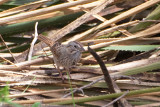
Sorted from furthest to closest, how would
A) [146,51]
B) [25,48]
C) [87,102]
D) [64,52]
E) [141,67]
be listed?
[25,48] < [64,52] < [146,51] < [141,67] < [87,102]

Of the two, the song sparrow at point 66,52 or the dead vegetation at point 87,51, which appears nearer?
the dead vegetation at point 87,51

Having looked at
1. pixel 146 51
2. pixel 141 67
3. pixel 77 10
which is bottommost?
pixel 141 67

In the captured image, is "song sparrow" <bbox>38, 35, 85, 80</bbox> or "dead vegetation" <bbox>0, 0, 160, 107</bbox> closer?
"dead vegetation" <bbox>0, 0, 160, 107</bbox>

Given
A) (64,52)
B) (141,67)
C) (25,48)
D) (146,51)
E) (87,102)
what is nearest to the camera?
(87,102)

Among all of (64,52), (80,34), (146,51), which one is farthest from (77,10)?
(146,51)

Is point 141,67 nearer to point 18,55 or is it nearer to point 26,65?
point 26,65

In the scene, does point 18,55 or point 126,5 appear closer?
point 18,55

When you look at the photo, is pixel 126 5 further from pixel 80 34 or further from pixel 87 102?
pixel 87 102

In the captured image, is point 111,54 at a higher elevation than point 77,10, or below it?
below
